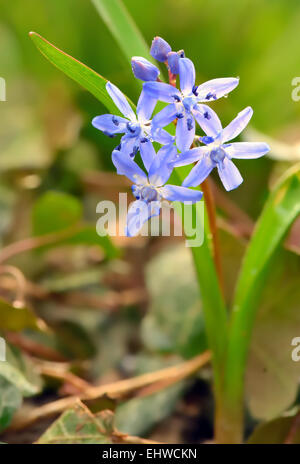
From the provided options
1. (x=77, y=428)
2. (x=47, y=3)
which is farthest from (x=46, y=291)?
(x=47, y=3)

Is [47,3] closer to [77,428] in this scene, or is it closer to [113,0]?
[113,0]

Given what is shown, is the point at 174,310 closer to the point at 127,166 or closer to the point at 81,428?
the point at 81,428

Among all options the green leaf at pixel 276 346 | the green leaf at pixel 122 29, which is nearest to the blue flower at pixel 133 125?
the green leaf at pixel 122 29

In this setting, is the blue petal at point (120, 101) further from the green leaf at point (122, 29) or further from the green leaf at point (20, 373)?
the green leaf at point (20, 373)

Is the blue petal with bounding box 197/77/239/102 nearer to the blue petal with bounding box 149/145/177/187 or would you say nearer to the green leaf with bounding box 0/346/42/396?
the blue petal with bounding box 149/145/177/187

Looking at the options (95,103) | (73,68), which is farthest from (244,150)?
(95,103)

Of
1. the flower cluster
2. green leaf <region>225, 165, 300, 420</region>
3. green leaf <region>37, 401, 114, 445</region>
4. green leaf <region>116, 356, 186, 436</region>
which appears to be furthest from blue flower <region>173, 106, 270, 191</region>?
green leaf <region>116, 356, 186, 436</region>
